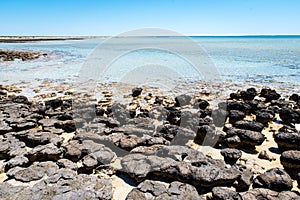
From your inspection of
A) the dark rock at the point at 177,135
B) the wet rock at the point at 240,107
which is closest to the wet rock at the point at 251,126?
the dark rock at the point at 177,135

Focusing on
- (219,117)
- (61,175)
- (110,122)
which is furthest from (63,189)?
(219,117)

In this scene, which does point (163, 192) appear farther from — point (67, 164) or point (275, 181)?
point (67, 164)

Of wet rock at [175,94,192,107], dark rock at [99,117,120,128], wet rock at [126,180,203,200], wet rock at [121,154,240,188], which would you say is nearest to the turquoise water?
wet rock at [175,94,192,107]

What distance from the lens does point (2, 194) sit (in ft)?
14.5

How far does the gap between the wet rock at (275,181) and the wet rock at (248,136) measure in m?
1.71

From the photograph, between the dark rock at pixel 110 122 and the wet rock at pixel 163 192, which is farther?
the dark rock at pixel 110 122

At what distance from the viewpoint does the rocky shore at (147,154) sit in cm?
467

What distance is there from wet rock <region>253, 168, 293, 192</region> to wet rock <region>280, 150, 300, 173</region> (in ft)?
2.64

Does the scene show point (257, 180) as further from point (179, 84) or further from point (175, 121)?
point (179, 84)

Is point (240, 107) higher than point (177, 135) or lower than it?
higher

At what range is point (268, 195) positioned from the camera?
14.5ft

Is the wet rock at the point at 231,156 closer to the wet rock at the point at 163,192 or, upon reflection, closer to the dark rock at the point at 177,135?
the dark rock at the point at 177,135

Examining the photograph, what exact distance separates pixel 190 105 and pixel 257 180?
5.96m

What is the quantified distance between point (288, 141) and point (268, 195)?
9.25ft
